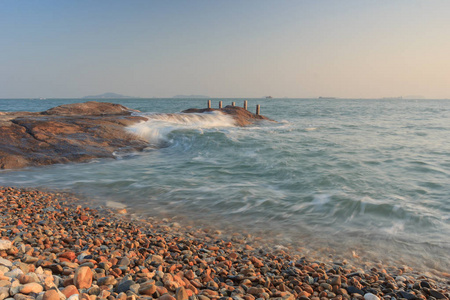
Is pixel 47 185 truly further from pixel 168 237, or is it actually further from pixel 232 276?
pixel 232 276

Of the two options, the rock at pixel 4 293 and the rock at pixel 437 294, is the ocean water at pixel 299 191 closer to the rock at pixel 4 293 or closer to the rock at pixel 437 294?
the rock at pixel 437 294

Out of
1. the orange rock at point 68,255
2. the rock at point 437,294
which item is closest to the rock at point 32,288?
the orange rock at point 68,255

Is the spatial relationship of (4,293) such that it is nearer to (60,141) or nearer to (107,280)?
(107,280)

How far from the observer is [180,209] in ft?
19.2

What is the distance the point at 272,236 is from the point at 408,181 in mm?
5879

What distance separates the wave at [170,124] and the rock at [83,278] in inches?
453

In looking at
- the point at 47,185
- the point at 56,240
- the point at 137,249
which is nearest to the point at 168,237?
the point at 137,249

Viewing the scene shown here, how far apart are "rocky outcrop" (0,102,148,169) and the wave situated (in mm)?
778

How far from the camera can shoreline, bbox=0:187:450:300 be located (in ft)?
7.32

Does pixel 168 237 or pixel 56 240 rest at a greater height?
pixel 56 240

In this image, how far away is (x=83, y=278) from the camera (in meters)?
2.20

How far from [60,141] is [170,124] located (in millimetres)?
7127

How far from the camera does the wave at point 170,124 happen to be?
46.6ft

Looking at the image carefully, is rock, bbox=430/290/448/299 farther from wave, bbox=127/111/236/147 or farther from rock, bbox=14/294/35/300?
wave, bbox=127/111/236/147
